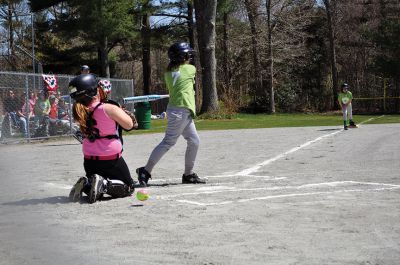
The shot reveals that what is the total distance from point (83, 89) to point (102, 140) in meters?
0.70

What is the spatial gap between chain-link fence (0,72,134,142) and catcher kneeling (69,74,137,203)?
42.2 ft

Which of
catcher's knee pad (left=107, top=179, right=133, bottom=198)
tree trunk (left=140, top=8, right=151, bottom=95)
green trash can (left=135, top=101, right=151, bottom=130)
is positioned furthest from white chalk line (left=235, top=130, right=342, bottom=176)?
tree trunk (left=140, top=8, right=151, bottom=95)

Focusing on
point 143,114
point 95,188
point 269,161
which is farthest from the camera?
point 143,114

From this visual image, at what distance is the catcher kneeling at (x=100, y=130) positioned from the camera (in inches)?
285

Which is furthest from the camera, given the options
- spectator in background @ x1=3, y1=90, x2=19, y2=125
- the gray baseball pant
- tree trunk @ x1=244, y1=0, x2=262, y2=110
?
tree trunk @ x1=244, y1=0, x2=262, y2=110

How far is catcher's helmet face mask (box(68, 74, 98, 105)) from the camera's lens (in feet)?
23.6

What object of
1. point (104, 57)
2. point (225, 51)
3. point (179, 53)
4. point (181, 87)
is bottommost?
point (181, 87)

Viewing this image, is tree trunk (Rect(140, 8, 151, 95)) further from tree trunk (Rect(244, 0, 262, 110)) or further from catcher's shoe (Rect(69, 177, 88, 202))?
catcher's shoe (Rect(69, 177, 88, 202))

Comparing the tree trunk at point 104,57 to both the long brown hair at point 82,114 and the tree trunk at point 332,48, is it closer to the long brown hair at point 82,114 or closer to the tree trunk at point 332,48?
the tree trunk at point 332,48

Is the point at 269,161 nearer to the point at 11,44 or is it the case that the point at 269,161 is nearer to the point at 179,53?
the point at 179,53

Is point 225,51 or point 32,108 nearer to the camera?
point 32,108

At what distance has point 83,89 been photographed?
284 inches

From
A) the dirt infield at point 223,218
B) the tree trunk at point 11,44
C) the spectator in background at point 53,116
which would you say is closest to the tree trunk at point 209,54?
the spectator in background at point 53,116

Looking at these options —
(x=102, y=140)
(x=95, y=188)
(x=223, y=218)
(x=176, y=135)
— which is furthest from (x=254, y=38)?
(x=223, y=218)
